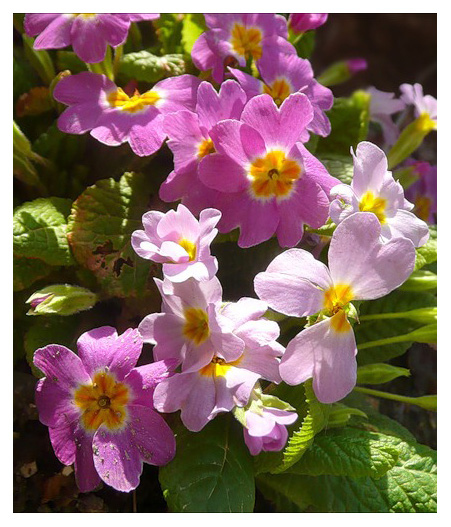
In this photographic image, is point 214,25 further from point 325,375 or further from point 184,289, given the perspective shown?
point 325,375

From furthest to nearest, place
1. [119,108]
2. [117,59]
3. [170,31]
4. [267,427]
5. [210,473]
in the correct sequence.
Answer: [170,31]
[117,59]
[119,108]
[210,473]
[267,427]

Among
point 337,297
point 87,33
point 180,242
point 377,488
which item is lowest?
point 377,488

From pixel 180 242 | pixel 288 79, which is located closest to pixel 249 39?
pixel 288 79

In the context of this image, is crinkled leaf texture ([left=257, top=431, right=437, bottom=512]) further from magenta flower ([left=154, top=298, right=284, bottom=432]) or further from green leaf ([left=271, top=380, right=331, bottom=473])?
magenta flower ([left=154, top=298, right=284, bottom=432])

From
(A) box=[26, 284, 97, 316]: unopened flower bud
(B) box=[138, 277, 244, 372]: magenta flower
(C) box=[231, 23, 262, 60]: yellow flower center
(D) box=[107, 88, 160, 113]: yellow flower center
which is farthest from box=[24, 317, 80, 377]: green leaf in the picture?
(C) box=[231, 23, 262, 60]: yellow flower center

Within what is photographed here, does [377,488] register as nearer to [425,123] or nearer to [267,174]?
[267,174]

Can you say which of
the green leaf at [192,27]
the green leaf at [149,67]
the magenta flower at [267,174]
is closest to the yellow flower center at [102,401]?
the magenta flower at [267,174]
